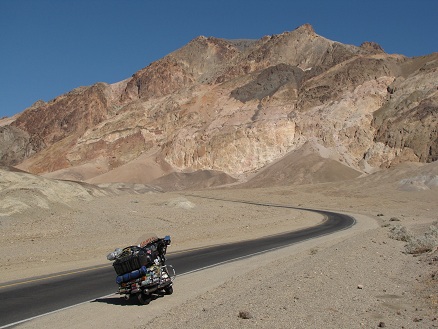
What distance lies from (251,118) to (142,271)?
10587cm

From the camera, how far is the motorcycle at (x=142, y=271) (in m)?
10.4

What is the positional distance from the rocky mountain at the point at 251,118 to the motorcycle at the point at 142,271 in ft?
281

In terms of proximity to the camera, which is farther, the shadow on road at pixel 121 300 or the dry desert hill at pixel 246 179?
the shadow on road at pixel 121 300

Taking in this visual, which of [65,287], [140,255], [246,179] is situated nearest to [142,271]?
[140,255]

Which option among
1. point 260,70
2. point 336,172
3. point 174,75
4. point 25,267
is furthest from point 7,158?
point 25,267

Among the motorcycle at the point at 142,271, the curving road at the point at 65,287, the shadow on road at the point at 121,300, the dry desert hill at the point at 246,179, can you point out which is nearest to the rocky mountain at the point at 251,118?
the dry desert hill at the point at 246,179

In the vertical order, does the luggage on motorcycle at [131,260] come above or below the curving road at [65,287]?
above

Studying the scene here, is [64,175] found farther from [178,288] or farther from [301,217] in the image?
[178,288]

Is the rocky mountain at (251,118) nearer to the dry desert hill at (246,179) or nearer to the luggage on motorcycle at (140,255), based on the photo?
the dry desert hill at (246,179)

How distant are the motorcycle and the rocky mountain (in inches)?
3372

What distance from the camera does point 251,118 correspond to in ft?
377

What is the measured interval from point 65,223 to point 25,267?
14893 mm

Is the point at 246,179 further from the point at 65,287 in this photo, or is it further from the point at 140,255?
the point at 140,255

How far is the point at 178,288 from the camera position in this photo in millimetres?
12148
